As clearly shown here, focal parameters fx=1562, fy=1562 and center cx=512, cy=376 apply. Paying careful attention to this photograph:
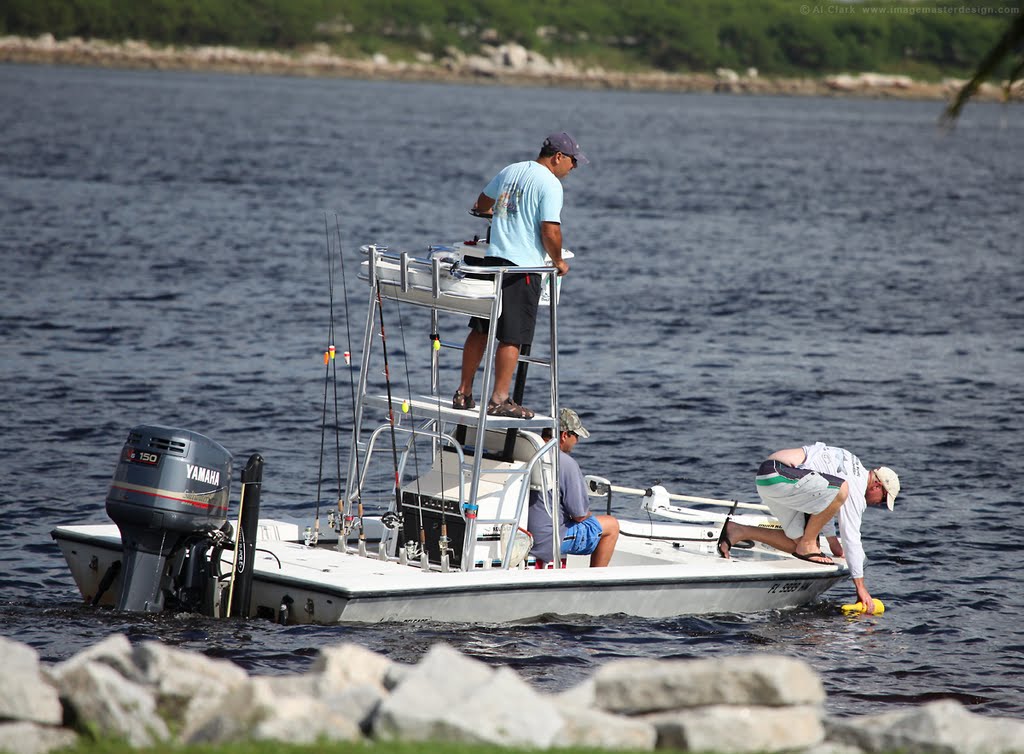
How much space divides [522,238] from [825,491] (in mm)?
3274

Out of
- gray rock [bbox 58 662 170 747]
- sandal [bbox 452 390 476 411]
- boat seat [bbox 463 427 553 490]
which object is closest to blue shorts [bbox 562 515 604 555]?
boat seat [bbox 463 427 553 490]

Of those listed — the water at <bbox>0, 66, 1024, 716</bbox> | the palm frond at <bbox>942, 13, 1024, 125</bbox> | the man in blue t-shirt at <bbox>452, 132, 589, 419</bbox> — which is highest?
the palm frond at <bbox>942, 13, 1024, 125</bbox>

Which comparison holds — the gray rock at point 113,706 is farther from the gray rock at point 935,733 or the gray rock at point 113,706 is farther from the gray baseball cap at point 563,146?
the gray baseball cap at point 563,146

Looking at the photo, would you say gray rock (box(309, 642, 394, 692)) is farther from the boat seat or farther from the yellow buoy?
the yellow buoy

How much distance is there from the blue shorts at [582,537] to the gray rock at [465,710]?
4401 millimetres

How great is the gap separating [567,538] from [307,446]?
22.3 ft

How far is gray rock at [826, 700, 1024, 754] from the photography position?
7.24m

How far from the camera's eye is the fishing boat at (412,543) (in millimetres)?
10539

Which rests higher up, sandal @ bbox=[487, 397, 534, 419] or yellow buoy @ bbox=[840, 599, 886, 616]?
sandal @ bbox=[487, 397, 534, 419]

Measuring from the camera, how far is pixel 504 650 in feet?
35.7

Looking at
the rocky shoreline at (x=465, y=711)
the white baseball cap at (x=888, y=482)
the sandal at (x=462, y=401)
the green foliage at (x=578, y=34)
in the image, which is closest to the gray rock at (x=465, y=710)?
the rocky shoreline at (x=465, y=711)

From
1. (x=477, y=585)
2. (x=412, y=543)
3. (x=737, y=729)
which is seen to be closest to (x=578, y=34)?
(x=412, y=543)

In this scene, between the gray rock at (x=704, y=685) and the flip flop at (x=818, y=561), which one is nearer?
the gray rock at (x=704, y=685)

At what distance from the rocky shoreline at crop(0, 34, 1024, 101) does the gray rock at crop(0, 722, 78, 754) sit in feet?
512
